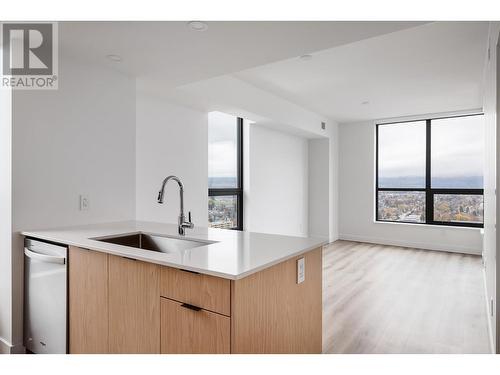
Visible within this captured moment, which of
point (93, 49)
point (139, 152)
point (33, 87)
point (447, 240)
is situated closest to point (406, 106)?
point (447, 240)

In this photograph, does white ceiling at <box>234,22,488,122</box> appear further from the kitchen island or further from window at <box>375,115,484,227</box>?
the kitchen island

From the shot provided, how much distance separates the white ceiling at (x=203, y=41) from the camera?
1979 millimetres

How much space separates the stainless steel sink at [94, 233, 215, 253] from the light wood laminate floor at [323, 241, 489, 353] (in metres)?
1.24

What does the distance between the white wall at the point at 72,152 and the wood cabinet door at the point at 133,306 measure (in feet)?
3.06

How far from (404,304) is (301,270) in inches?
81.6

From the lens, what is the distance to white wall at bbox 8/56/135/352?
7.34 ft

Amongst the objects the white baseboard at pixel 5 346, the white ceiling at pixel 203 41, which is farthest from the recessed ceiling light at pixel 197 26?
the white baseboard at pixel 5 346

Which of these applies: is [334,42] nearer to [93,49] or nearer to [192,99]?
[93,49]

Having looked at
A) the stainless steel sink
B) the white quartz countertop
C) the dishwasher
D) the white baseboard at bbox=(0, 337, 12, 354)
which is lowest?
the white baseboard at bbox=(0, 337, 12, 354)

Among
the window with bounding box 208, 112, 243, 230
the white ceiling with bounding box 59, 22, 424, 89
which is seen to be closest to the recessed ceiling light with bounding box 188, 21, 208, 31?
the white ceiling with bounding box 59, 22, 424, 89

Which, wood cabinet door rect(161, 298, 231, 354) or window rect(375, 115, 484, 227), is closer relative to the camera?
wood cabinet door rect(161, 298, 231, 354)

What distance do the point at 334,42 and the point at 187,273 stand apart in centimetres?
171

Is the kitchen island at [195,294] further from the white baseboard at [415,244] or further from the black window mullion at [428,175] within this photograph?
the black window mullion at [428,175]

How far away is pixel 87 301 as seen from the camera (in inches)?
74.7
